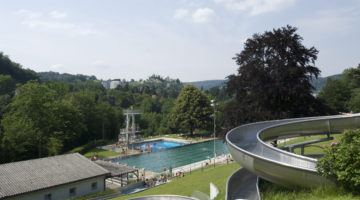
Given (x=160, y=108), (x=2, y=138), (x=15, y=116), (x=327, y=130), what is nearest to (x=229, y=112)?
(x=327, y=130)

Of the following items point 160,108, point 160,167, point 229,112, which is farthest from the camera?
point 160,108

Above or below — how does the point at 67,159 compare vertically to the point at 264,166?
below

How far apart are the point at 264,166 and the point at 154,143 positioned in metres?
42.5

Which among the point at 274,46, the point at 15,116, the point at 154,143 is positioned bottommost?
the point at 154,143

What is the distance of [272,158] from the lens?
7.16m

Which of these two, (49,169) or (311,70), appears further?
(49,169)

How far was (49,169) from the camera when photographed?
1930 centimetres

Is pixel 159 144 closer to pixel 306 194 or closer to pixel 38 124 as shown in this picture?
pixel 38 124

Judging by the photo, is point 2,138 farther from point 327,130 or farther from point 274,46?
point 327,130

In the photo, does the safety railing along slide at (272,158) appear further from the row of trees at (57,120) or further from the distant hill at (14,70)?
the distant hill at (14,70)

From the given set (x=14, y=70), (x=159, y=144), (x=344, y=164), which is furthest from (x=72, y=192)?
(x=14, y=70)

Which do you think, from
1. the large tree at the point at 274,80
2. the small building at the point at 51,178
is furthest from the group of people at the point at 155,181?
the large tree at the point at 274,80

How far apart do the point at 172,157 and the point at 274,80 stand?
21.7 metres

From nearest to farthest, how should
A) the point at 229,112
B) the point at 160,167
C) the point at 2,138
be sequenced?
the point at 229,112, the point at 2,138, the point at 160,167
